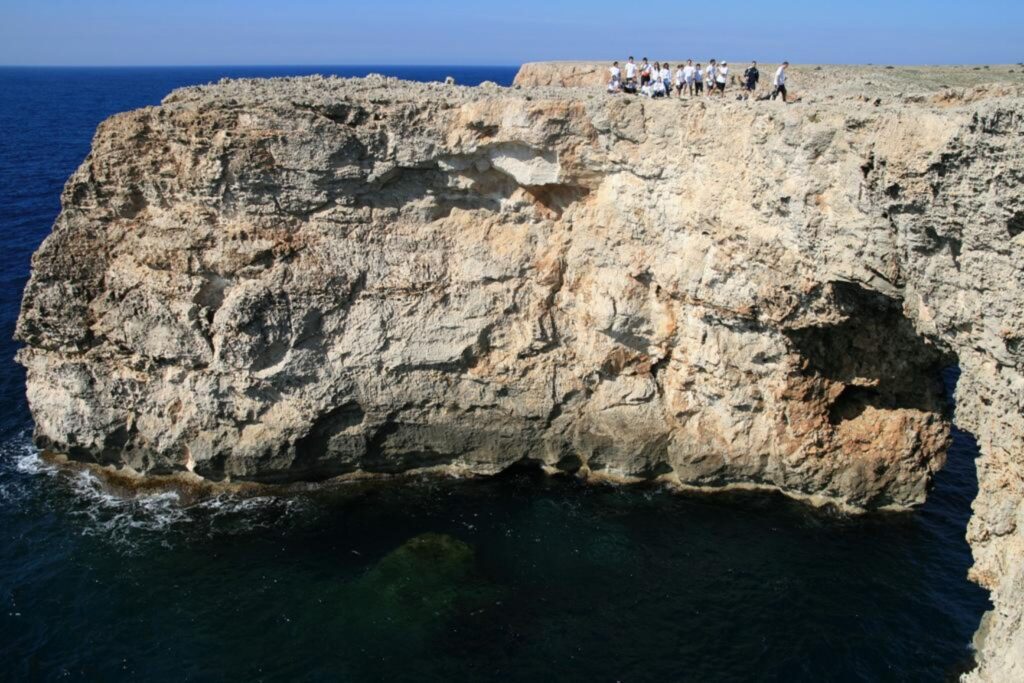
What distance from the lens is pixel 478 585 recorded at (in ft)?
82.5

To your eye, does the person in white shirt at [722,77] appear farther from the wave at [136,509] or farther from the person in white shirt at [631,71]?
the wave at [136,509]

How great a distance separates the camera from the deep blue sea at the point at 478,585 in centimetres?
2219

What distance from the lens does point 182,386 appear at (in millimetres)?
29234

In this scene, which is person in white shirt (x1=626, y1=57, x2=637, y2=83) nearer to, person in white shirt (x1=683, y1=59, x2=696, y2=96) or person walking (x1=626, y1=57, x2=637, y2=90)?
person walking (x1=626, y1=57, x2=637, y2=90)

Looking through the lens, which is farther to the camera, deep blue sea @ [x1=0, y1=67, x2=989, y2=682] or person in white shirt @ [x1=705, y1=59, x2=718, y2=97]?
person in white shirt @ [x1=705, y1=59, x2=718, y2=97]

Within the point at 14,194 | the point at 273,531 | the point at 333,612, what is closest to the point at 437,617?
the point at 333,612

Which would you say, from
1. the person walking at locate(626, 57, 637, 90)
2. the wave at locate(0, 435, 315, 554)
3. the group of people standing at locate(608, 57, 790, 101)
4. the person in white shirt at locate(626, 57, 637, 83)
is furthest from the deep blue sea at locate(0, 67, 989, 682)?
the person in white shirt at locate(626, 57, 637, 83)

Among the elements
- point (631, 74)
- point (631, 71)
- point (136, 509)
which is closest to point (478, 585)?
point (136, 509)

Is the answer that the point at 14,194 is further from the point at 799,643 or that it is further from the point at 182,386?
the point at 799,643

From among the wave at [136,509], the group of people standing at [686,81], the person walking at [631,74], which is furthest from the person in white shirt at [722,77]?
the wave at [136,509]

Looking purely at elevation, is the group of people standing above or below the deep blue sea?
above

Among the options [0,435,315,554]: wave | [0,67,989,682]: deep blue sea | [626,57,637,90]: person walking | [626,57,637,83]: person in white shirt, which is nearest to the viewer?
[0,67,989,682]: deep blue sea

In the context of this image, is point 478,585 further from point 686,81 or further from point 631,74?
point 631,74

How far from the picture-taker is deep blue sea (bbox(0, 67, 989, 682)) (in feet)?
72.8
